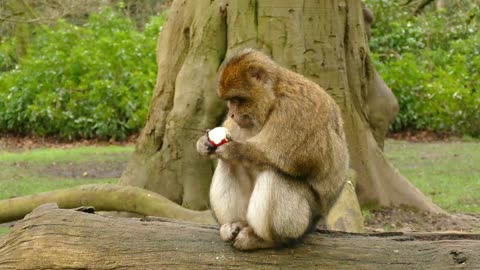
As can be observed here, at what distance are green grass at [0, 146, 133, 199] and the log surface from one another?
6.38 metres

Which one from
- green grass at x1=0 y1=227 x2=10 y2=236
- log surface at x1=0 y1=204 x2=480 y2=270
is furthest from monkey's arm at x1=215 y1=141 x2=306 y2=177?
green grass at x1=0 y1=227 x2=10 y2=236

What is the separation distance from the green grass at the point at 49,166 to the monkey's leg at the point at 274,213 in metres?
6.98

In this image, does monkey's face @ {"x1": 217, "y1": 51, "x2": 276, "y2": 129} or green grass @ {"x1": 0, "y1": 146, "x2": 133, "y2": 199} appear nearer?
monkey's face @ {"x1": 217, "y1": 51, "x2": 276, "y2": 129}

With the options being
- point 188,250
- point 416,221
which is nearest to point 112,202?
point 188,250

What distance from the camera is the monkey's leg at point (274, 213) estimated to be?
467 cm

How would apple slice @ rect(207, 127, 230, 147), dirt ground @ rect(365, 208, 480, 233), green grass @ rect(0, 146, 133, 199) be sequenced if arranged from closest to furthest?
apple slice @ rect(207, 127, 230, 147)
dirt ground @ rect(365, 208, 480, 233)
green grass @ rect(0, 146, 133, 199)

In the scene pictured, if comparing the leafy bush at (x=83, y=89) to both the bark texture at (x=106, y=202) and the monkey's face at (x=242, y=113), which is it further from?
the monkey's face at (x=242, y=113)

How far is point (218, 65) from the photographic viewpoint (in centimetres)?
870

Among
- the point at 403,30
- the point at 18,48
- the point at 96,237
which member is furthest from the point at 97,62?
the point at 96,237

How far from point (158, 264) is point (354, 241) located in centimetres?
123

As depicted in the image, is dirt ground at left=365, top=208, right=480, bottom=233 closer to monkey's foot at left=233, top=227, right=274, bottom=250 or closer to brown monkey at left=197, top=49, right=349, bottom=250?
brown monkey at left=197, top=49, right=349, bottom=250

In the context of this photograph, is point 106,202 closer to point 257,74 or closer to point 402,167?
point 257,74

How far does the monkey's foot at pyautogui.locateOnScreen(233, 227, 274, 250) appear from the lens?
15.7 feet

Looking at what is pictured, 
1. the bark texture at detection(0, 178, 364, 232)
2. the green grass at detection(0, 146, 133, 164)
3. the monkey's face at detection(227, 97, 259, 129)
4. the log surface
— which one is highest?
the monkey's face at detection(227, 97, 259, 129)
